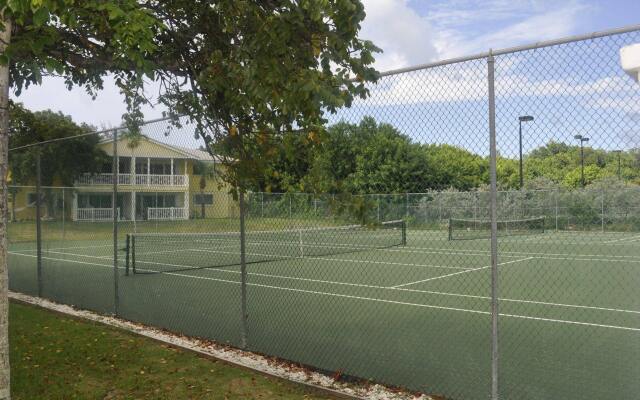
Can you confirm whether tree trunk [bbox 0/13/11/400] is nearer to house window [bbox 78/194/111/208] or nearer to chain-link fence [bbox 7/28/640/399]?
chain-link fence [bbox 7/28/640/399]

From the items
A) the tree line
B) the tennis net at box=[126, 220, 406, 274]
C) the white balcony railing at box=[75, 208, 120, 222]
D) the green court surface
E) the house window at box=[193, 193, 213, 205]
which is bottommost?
the green court surface

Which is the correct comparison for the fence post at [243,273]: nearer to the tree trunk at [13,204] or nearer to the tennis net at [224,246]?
the tennis net at [224,246]

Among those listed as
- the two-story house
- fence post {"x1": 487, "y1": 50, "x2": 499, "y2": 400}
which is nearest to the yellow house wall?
the two-story house

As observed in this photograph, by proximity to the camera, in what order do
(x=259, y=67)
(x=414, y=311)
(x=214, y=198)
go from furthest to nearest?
(x=414, y=311) → (x=214, y=198) → (x=259, y=67)

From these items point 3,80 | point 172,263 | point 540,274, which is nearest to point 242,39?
point 3,80

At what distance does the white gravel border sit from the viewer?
546 cm

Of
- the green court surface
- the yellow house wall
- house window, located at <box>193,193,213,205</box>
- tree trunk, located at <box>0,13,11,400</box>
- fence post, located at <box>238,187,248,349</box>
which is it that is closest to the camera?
tree trunk, located at <box>0,13,11,400</box>

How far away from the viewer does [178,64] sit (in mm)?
5910

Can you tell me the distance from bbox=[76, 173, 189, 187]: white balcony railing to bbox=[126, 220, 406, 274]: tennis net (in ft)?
2.95

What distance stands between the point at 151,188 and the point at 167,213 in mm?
647

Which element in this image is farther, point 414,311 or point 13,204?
point 13,204

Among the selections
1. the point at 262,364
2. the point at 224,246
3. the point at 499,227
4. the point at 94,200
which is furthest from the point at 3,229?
the point at 499,227

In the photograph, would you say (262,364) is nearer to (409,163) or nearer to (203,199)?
(203,199)

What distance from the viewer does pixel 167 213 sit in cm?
907
